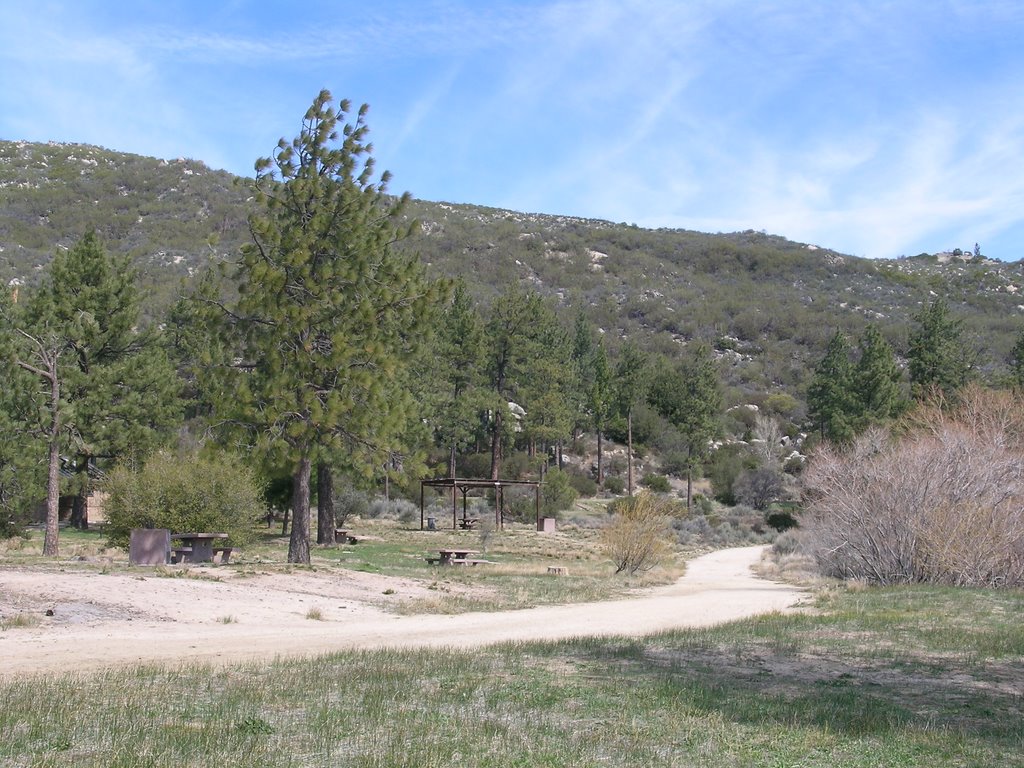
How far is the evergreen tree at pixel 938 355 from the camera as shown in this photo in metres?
54.8

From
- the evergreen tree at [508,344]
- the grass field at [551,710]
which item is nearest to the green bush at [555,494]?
the evergreen tree at [508,344]

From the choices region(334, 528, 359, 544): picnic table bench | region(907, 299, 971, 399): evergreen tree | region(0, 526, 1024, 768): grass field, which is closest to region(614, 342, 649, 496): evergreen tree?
region(907, 299, 971, 399): evergreen tree

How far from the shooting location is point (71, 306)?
1388 inches

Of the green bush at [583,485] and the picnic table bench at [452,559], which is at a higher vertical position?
the green bush at [583,485]

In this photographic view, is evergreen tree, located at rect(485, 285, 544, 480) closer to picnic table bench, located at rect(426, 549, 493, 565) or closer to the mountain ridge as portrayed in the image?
picnic table bench, located at rect(426, 549, 493, 565)

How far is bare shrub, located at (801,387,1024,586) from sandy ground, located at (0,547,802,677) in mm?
3290

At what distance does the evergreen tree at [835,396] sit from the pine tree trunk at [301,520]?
33680mm

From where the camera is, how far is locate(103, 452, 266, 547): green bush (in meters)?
23.7

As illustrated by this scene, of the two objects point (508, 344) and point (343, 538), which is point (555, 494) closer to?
point (508, 344)

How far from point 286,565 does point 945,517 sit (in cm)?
1495

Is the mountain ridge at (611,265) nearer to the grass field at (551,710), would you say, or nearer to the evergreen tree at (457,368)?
the evergreen tree at (457,368)

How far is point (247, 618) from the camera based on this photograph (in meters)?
15.6

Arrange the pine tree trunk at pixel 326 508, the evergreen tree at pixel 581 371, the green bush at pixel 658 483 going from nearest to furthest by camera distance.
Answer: the pine tree trunk at pixel 326 508, the green bush at pixel 658 483, the evergreen tree at pixel 581 371

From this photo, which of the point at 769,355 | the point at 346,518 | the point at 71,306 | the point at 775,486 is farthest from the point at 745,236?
the point at 71,306
